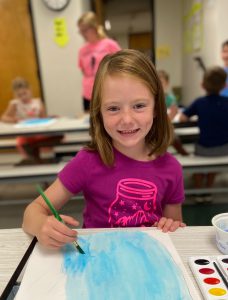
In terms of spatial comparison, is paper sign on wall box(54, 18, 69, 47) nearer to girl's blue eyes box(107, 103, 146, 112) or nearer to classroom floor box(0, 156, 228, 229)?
classroom floor box(0, 156, 228, 229)

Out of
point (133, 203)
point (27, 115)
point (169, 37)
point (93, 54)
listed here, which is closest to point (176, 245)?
point (133, 203)

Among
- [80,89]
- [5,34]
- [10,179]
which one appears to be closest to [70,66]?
[80,89]

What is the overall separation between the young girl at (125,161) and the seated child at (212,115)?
143cm

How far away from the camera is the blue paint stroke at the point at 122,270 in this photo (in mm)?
544

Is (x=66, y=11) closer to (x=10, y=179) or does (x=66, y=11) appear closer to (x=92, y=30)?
(x=92, y=30)

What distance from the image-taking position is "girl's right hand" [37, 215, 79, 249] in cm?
67

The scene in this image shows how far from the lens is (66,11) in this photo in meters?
3.76

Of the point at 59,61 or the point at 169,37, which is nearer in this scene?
the point at 59,61

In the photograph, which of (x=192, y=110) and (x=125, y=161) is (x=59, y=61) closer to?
(x=192, y=110)

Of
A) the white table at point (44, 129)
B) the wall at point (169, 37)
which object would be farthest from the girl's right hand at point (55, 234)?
the wall at point (169, 37)

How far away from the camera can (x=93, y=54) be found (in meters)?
2.75

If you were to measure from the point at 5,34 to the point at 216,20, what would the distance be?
8.55ft

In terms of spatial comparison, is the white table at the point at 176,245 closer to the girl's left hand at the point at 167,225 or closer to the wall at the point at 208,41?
the girl's left hand at the point at 167,225

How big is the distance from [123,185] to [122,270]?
0.33 m
